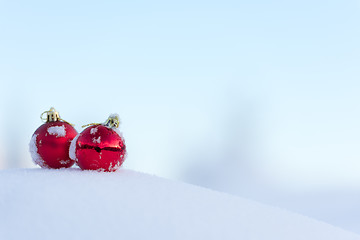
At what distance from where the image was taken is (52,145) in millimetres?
2238

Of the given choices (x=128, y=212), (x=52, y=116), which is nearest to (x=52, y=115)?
(x=52, y=116)

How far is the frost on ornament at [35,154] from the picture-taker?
7.49ft

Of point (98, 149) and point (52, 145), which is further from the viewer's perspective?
point (52, 145)

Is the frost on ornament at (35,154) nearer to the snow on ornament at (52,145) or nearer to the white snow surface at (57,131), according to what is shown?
the snow on ornament at (52,145)

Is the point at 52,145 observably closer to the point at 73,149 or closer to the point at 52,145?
the point at 52,145

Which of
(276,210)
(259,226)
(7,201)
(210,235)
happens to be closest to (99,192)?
(7,201)

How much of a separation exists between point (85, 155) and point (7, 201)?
48cm

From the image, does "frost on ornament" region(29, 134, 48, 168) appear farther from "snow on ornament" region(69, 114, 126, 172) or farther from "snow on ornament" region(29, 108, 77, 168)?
"snow on ornament" region(69, 114, 126, 172)

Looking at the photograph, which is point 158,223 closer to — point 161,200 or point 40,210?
point 161,200

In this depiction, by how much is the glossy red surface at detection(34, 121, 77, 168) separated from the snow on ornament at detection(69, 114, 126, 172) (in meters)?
0.09

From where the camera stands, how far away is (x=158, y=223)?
63.1 inches

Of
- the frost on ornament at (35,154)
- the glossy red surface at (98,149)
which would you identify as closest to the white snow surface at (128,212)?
the glossy red surface at (98,149)

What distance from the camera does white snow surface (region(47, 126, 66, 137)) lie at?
7.41 feet

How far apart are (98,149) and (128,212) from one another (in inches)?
22.0
